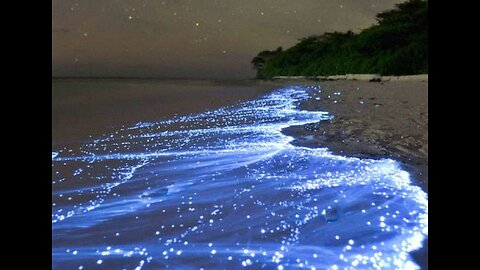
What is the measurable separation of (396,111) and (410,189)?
5.71 metres

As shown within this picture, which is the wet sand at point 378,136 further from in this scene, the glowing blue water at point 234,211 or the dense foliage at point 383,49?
the dense foliage at point 383,49

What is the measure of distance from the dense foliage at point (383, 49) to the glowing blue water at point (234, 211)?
15.9m

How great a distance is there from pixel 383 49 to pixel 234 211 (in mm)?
33183

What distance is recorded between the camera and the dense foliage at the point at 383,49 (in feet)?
86.6

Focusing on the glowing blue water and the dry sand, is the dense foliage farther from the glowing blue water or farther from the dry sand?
the glowing blue water

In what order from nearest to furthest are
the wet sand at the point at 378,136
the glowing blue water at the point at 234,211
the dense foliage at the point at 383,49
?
1. the glowing blue water at the point at 234,211
2. the wet sand at the point at 378,136
3. the dense foliage at the point at 383,49

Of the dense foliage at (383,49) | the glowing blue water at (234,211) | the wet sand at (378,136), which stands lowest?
the glowing blue water at (234,211)

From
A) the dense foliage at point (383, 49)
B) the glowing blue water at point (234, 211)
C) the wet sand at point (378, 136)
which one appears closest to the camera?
the glowing blue water at point (234, 211)

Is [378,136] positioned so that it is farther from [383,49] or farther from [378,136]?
[383,49]

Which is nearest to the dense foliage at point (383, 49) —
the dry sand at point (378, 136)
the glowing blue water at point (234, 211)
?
the dry sand at point (378, 136)

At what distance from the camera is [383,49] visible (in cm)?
3294
